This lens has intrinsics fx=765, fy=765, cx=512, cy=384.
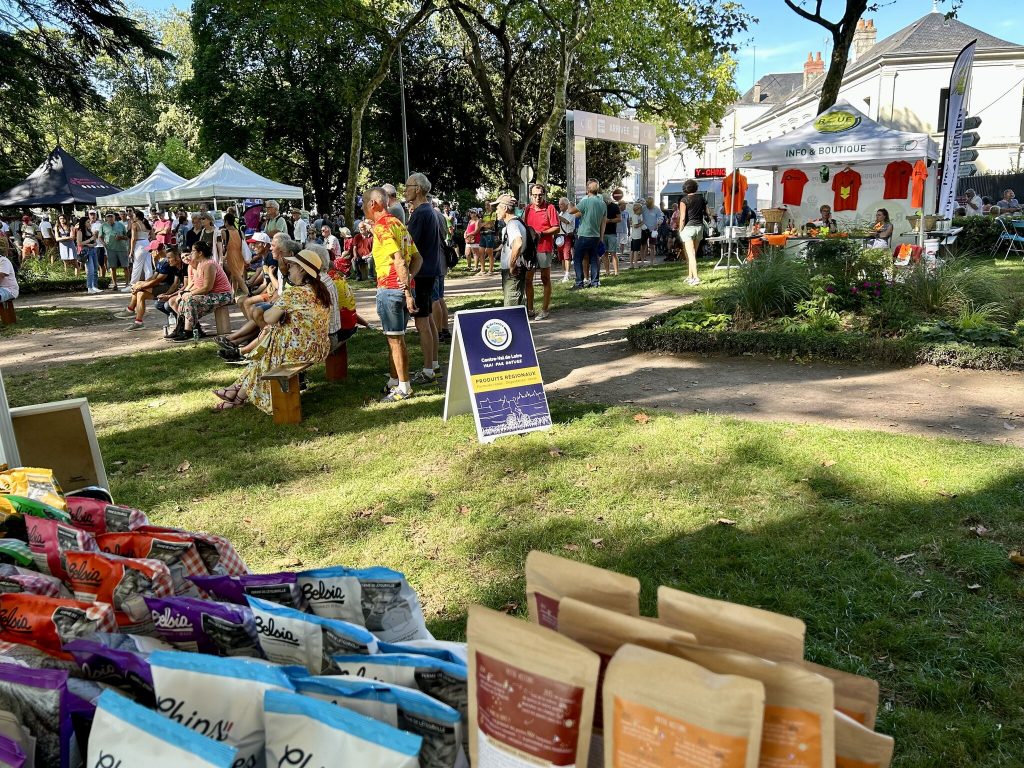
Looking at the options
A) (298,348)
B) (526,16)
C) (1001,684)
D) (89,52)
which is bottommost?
(1001,684)

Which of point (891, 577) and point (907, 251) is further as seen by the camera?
point (907, 251)

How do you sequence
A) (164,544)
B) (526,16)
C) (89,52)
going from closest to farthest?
(164,544)
(89,52)
(526,16)

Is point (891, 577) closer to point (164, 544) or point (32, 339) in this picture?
point (164, 544)

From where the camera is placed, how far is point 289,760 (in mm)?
1317

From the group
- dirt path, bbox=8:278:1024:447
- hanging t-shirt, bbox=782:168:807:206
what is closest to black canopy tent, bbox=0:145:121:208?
dirt path, bbox=8:278:1024:447

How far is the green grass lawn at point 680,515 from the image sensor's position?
314 centimetres

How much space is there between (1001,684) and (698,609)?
2323 mm

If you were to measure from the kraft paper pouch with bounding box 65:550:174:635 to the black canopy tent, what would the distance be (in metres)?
26.3

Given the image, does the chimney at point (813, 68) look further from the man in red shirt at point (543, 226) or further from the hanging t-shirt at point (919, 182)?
the man in red shirt at point (543, 226)

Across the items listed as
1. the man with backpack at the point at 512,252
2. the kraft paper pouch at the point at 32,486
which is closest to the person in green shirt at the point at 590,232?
the man with backpack at the point at 512,252

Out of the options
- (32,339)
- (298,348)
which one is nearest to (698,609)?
(298,348)

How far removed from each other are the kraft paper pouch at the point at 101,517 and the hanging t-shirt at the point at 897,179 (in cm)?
1979

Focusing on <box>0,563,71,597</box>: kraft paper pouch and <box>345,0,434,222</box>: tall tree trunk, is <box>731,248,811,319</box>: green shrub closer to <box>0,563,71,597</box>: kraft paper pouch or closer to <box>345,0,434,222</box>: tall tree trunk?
<box>0,563,71,597</box>: kraft paper pouch

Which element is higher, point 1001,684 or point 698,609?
point 698,609
